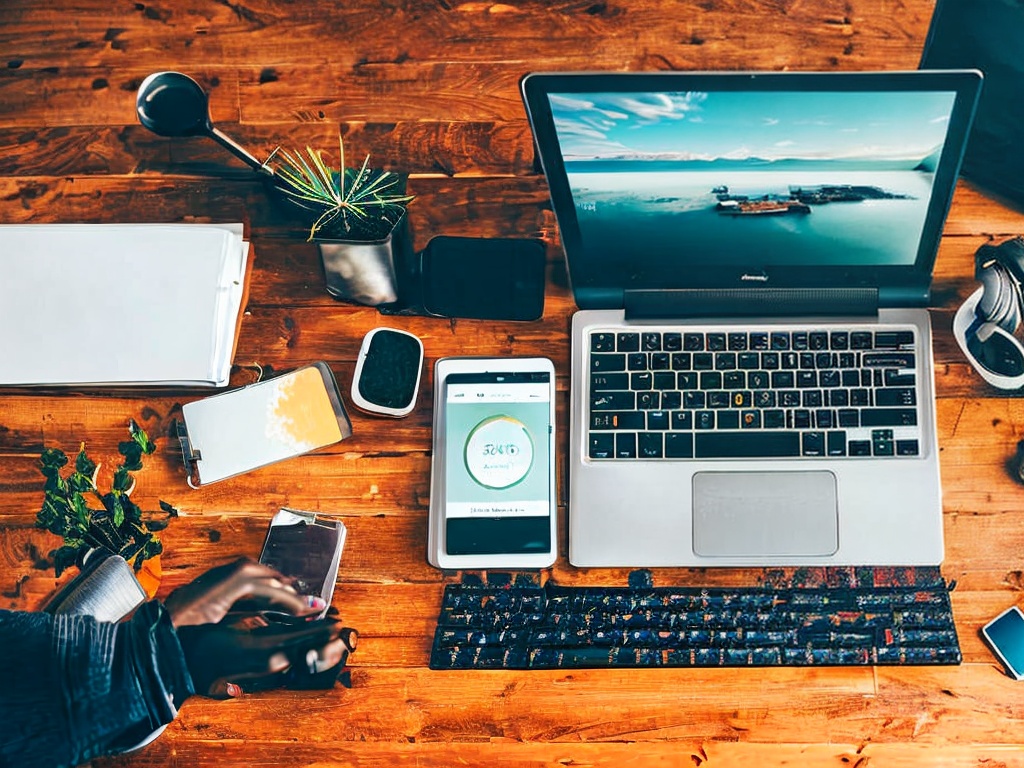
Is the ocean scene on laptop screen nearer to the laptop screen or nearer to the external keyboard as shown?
the laptop screen

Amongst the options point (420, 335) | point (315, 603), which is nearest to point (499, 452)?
point (420, 335)

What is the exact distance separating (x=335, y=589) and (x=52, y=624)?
0.34 m

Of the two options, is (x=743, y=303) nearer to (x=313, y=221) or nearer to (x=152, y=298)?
(x=313, y=221)

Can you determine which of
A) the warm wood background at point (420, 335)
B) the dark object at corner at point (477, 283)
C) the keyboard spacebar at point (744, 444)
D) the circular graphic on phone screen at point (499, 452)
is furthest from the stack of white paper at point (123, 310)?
the keyboard spacebar at point (744, 444)

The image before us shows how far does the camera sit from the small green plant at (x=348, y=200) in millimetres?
1088

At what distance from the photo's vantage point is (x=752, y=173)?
38.0 inches

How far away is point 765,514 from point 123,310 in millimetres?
906

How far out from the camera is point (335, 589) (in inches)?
45.6

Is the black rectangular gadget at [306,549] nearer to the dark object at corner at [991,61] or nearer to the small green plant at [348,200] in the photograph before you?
the small green plant at [348,200]

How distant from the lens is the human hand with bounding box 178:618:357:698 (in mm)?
1102

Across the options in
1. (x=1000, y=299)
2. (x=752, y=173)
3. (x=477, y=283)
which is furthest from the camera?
(x=477, y=283)

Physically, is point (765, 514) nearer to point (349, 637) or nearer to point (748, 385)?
point (748, 385)

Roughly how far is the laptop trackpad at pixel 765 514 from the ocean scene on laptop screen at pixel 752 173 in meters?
0.28

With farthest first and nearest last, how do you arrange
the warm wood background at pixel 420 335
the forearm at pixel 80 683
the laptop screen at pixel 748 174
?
the warm wood background at pixel 420 335
the forearm at pixel 80 683
the laptop screen at pixel 748 174
